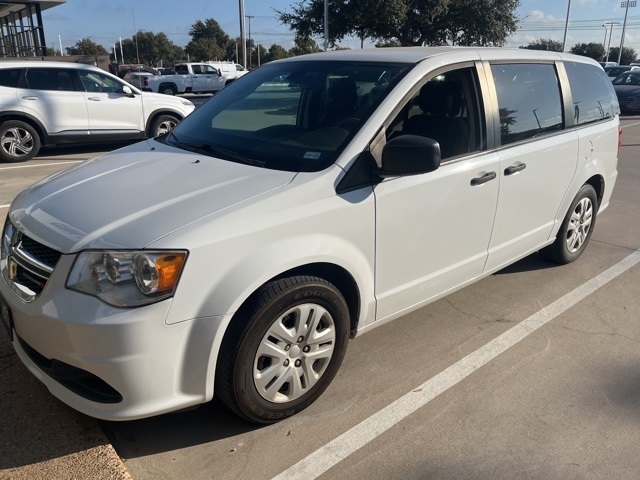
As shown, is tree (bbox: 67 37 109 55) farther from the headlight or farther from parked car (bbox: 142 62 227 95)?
the headlight

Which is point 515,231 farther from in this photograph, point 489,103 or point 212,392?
point 212,392

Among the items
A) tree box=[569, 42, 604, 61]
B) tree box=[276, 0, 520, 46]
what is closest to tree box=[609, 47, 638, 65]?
tree box=[569, 42, 604, 61]

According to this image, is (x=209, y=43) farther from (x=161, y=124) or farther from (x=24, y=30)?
(x=161, y=124)

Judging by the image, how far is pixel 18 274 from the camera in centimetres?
266

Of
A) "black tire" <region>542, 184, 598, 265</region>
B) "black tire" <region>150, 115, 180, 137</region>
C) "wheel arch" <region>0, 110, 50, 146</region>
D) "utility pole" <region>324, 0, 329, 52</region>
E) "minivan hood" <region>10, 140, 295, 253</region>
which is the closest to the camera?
"minivan hood" <region>10, 140, 295, 253</region>

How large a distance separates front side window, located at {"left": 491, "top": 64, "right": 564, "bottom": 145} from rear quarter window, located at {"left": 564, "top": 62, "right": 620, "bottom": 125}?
30cm

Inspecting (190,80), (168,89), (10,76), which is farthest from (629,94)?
(168,89)

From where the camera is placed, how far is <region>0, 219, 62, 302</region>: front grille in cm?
248

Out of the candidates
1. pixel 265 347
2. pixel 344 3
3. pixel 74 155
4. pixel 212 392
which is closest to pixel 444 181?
→ pixel 265 347

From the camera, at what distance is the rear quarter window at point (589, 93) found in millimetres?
4605

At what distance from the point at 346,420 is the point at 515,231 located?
195 centimetres

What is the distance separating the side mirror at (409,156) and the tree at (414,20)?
32729 mm

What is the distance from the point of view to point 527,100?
4039 mm

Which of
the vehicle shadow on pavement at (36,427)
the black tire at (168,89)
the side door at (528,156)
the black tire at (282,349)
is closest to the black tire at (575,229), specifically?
the side door at (528,156)
